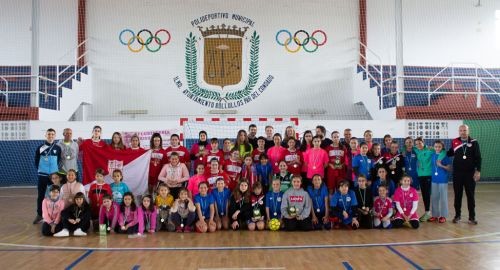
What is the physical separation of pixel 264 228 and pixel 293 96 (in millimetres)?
9731

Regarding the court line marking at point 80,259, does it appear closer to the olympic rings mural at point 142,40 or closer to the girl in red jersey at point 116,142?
the girl in red jersey at point 116,142

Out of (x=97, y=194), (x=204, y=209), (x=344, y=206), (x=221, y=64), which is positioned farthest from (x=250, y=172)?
(x=221, y=64)

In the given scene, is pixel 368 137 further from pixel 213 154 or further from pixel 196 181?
pixel 196 181

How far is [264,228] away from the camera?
7496 mm

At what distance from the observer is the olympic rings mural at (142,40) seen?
1650 centimetres

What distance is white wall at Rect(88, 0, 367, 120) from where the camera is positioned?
643 inches

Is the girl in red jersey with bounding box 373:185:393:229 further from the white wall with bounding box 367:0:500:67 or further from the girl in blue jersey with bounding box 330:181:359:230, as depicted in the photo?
the white wall with bounding box 367:0:500:67

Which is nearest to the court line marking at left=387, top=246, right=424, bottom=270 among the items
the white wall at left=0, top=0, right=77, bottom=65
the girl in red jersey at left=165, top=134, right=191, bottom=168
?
the girl in red jersey at left=165, top=134, right=191, bottom=168

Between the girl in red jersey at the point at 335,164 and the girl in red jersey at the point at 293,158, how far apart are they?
0.49 meters

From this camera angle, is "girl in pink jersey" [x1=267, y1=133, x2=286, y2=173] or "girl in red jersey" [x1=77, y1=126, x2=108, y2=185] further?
"girl in red jersey" [x1=77, y1=126, x2=108, y2=185]

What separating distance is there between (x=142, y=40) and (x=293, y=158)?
1024 centimetres

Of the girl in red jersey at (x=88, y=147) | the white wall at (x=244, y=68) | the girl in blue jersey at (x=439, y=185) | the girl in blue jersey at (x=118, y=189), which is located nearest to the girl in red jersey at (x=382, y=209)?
the girl in blue jersey at (x=439, y=185)

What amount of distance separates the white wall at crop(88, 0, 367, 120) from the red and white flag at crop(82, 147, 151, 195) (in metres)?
7.53

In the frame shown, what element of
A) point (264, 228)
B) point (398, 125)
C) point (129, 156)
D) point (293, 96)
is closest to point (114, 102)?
point (293, 96)
